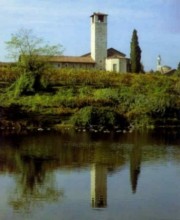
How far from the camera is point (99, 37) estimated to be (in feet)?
271

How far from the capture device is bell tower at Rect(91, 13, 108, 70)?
82375mm

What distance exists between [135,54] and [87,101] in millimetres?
30297

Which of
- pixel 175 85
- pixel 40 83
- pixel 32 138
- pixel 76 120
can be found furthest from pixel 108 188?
pixel 175 85

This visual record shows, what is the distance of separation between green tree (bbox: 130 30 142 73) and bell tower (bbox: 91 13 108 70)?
7381mm

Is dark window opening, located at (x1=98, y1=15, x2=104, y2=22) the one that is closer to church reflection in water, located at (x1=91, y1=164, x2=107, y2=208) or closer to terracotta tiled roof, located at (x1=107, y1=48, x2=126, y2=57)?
terracotta tiled roof, located at (x1=107, y1=48, x2=126, y2=57)

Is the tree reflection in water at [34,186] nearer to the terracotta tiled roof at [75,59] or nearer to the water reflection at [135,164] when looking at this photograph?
the water reflection at [135,164]

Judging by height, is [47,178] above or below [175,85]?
below

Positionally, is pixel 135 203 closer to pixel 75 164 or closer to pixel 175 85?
pixel 75 164

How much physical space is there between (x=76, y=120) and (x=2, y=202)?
85.0 ft

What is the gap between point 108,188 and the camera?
1997 centimetres

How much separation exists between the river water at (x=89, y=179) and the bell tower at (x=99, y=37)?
49.2 meters

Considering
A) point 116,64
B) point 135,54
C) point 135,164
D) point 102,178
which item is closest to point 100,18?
→ point 116,64

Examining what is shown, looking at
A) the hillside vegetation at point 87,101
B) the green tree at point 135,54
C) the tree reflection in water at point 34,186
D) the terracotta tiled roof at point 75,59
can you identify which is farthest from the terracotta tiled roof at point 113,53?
the tree reflection in water at point 34,186

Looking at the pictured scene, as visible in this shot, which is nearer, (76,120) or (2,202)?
(2,202)
